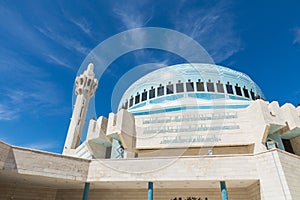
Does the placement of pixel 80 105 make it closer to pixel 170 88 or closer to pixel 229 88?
pixel 170 88

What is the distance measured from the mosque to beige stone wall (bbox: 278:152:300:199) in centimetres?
6

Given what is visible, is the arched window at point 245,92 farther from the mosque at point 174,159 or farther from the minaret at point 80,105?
the minaret at point 80,105

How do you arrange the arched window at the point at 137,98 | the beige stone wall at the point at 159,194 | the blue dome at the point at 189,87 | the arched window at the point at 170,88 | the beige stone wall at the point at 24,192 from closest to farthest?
the beige stone wall at the point at 159,194 → the beige stone wall at the point at 24,192 → the blue dome at the point at 189,87 → the arched window at the point at 170,88 → the arched window at the point at 137,98

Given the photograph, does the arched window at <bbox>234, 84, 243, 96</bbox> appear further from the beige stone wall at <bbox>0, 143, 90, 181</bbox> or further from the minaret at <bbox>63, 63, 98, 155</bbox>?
the beige stone wall at <bbox>0, 143, 90, 181</bbox>

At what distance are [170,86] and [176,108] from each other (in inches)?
376

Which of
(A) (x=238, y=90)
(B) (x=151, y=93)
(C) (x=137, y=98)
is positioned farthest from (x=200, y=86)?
(C) (x=137, y=98)

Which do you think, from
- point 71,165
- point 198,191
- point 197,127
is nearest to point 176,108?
point 197,127

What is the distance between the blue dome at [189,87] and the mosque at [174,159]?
5.85 feet

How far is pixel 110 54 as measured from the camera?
47.5ft

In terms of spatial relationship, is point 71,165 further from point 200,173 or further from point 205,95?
point 205,95

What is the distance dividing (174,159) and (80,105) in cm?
2183

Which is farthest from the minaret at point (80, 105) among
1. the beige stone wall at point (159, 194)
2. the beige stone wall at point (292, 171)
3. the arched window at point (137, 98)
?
the beige stone wall at point (292, 171)

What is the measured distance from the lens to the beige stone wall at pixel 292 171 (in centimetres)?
1127

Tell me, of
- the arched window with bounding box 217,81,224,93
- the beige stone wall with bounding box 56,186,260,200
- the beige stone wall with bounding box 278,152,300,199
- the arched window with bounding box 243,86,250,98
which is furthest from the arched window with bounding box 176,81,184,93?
the beige stone wall with bounding box 278,152,300,199
